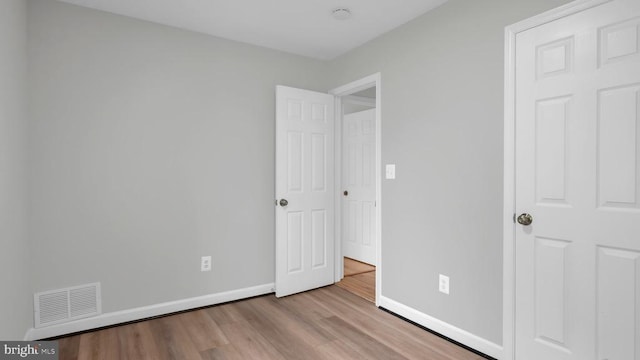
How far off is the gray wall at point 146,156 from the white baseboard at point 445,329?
1253 mm

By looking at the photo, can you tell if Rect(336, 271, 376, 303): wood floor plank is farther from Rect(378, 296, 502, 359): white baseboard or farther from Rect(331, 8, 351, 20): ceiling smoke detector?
Rect(331, 8, 351, 20): ceiling smoke detector

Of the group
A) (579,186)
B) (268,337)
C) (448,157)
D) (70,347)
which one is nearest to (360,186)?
(448,157)

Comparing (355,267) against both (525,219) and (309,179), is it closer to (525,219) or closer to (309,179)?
(309,179)

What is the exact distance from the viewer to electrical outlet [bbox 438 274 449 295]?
243cm

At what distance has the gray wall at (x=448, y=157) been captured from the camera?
2.14m

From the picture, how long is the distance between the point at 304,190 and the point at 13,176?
7.25ft

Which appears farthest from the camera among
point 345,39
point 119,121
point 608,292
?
point 345,39

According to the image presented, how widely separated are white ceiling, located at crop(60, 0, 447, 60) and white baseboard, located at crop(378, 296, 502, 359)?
239 cm

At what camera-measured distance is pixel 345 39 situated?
3.12 m

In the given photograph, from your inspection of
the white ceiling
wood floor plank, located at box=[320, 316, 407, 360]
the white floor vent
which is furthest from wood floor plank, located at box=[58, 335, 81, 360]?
the white ceiling

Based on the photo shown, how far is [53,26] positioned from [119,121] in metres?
0.77

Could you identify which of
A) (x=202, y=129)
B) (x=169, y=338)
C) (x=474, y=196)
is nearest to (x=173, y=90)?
(x=202, y=129)

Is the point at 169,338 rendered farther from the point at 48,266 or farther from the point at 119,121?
the point at 119,121

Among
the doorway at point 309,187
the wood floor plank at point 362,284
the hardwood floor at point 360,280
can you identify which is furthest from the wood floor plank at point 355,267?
the doorway at point 309,187
